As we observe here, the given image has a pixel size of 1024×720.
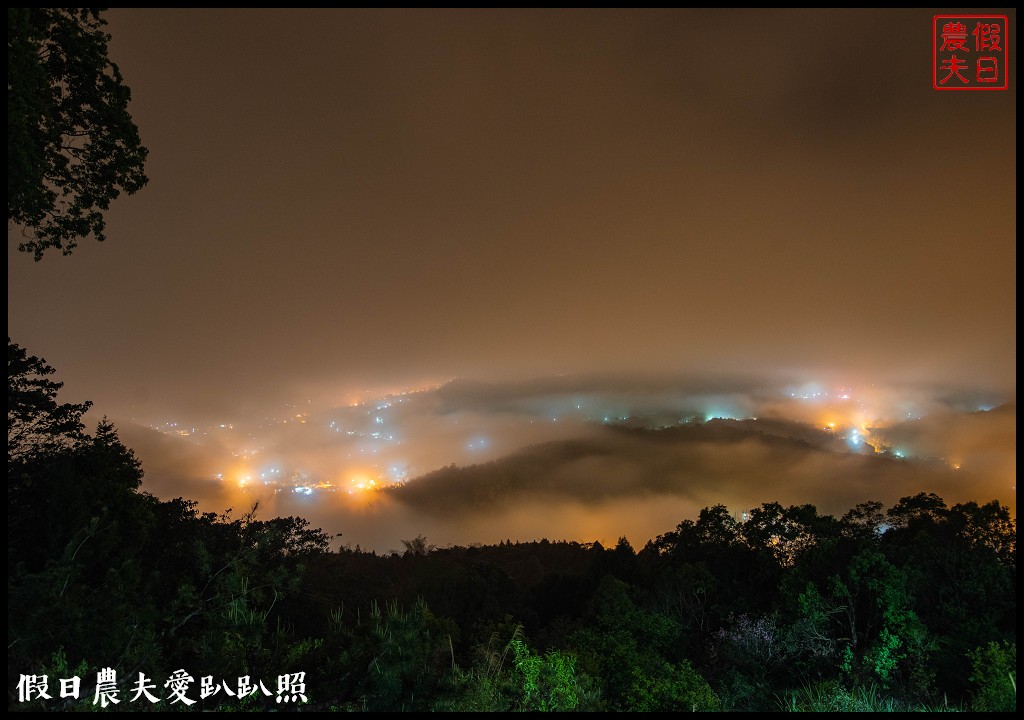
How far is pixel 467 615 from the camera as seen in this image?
25.9 metres

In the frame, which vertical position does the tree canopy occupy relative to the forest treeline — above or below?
above

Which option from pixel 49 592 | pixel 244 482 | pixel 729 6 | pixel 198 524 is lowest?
pixel 244 482

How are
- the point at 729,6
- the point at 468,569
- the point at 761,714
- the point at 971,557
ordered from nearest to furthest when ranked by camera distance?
the point at 729,6 < the point at 761,714 < the point at 971,557 < the point at 468,569

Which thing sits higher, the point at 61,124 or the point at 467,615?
the point at 61,124

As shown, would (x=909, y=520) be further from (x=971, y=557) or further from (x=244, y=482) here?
(x=244, y=482)

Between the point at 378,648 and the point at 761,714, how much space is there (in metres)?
6.17

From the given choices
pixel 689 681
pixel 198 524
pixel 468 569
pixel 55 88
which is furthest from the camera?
pixel 468 569

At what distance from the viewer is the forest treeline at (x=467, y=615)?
757cm

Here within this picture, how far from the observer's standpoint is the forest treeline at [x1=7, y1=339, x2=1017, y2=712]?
24.8 feet

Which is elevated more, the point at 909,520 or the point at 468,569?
the point at 909,520

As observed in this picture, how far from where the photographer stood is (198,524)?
18516 millimetres

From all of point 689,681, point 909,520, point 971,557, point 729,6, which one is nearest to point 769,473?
point 909,520

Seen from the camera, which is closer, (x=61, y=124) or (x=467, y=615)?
(x=61, y=124)

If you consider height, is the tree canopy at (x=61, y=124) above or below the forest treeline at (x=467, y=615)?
above
